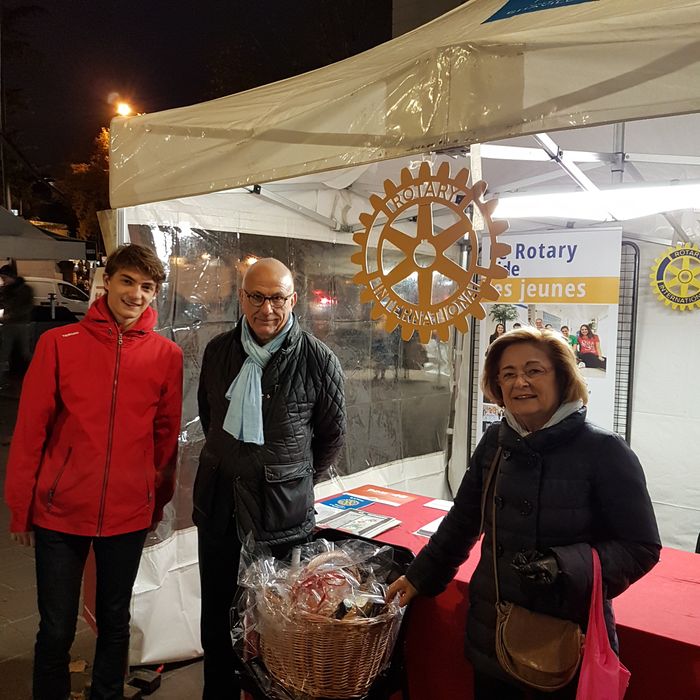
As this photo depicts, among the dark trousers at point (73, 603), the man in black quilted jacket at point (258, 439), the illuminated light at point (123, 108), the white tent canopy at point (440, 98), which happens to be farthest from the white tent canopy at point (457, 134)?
the illuminated light at point (123, 108)

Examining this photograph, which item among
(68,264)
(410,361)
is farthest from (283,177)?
(68,264)

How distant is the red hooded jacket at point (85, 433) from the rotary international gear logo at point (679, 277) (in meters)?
2.98

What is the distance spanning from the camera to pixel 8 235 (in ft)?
40.2

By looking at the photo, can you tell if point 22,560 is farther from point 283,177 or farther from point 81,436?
point 283,177

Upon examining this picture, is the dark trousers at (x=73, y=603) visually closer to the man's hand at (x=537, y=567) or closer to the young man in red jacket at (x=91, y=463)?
the young man in red jacket at (x=91, y=463)

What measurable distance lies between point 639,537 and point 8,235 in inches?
525

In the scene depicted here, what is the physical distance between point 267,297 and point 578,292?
211cm

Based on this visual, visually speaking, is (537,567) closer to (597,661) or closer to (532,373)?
(597,661)

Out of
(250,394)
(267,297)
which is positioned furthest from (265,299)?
(250,394)

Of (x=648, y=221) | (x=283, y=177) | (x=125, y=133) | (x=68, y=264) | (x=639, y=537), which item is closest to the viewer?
(x=639, y=537)

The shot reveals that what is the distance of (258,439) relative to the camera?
2.17m

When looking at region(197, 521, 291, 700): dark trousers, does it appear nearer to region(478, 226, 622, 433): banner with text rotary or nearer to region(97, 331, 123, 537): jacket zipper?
region(97, 331, 123, 537): jacket zipper

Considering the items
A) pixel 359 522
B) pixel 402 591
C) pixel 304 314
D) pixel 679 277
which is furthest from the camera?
pixel 304 314

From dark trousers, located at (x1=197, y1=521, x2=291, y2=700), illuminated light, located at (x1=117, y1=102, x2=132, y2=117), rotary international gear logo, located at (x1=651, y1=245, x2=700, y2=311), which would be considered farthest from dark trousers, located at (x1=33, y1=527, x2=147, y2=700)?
illuminated light, located at (x1=117, y1=102, x2=132, y2=117)
